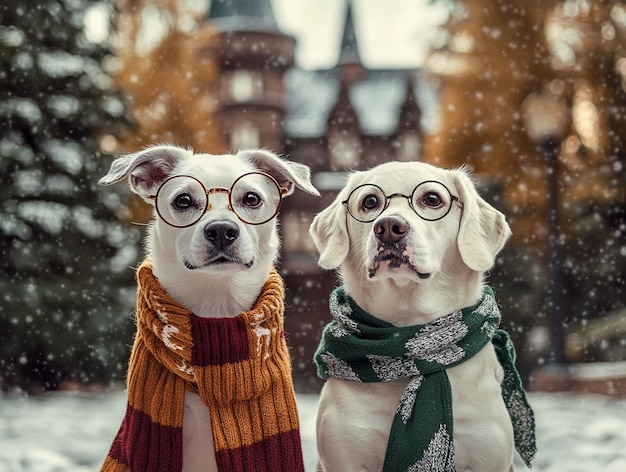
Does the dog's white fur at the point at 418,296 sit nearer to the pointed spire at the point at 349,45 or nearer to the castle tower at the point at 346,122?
the castle tower at the point at 346,122

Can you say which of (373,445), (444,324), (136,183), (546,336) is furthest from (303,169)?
(546,336)

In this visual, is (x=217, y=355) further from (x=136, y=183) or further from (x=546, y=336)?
(x=546, y=336)

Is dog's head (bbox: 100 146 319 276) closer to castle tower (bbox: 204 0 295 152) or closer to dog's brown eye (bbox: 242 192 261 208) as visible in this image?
dog's brown eye (bbox: 242 192 261 208)

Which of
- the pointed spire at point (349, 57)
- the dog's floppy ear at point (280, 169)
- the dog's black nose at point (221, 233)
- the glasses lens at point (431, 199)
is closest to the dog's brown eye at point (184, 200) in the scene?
the dog's black nose at point (221, 233)

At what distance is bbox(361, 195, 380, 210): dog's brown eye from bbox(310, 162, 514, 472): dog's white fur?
0.10 ft

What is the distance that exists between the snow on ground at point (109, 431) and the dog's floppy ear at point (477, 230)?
1.17 meters

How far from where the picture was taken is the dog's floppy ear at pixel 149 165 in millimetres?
1786

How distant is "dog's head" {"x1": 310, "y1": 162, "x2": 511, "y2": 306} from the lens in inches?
62.4

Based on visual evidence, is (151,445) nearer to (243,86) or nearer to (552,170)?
(552,170)

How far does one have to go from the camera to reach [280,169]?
73.0 inches

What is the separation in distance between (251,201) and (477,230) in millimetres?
497

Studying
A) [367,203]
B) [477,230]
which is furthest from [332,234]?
[477,230]

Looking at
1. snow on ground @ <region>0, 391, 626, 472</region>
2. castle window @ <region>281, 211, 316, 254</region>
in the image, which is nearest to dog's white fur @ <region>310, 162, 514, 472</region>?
snow on ground @ <region>0, 391, 626, 472</region>

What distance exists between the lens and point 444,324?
1678 mm
